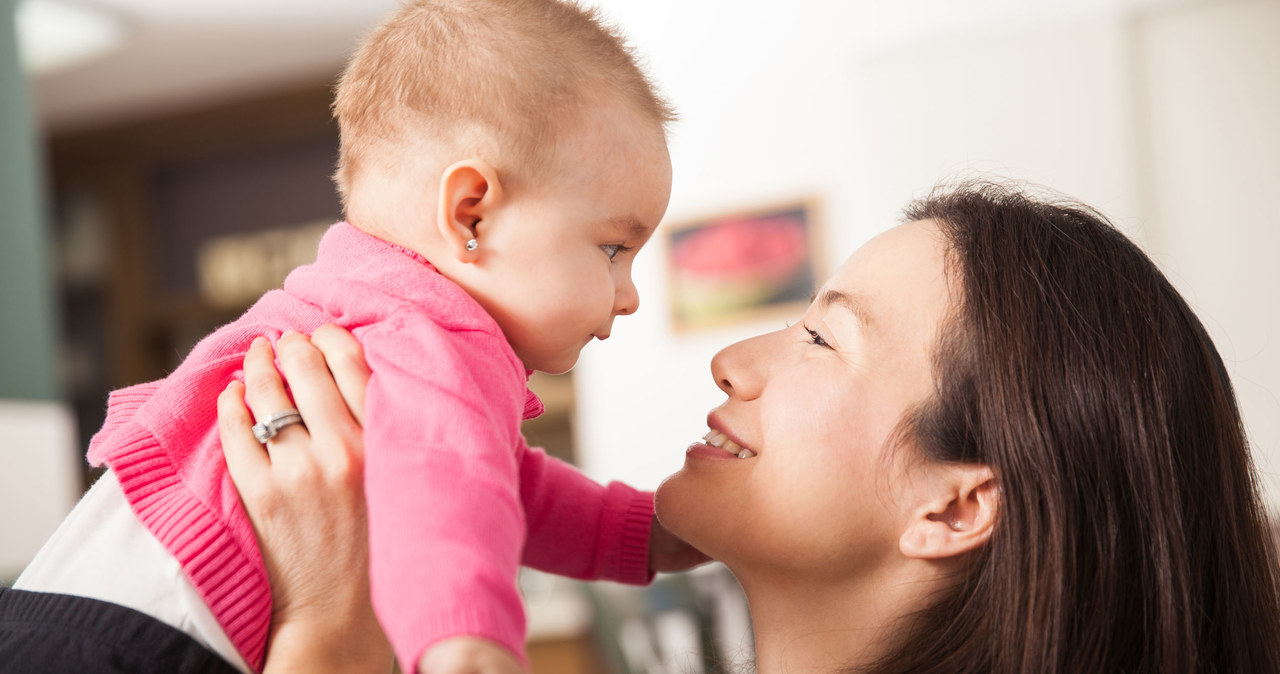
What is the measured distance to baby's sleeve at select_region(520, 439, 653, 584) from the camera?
1259 millimetres

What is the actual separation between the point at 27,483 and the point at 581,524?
135 cm

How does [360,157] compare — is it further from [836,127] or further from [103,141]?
[103,141]

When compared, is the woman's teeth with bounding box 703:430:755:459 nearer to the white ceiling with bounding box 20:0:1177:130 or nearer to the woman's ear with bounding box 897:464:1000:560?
the woman's ear with bounding box 897:464:1000:560

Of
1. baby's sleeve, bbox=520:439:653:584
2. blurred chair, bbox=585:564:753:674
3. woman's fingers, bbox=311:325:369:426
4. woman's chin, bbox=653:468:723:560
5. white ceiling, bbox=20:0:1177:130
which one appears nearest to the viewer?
woman's fingers, bbox=311:325:369:426

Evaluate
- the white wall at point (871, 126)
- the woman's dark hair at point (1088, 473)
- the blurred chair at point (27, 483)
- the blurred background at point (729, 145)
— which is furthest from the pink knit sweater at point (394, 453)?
the white wall at point (871, 126)

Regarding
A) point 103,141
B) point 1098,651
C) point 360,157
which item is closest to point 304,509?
point 360,157

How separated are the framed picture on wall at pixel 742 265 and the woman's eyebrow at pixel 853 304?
9.13 feet

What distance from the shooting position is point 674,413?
4.07m

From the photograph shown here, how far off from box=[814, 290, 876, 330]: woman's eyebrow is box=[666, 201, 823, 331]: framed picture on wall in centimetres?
278

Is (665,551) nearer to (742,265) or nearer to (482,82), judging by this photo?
(482,82)

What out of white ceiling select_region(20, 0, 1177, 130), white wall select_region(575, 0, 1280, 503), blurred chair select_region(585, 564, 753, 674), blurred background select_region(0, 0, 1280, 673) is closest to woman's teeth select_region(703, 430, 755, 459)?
blurred chair select_region(585, 564, 753, 674)

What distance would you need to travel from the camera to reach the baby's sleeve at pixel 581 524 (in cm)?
126

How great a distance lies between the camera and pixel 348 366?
93cm

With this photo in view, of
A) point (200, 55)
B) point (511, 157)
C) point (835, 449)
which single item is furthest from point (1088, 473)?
point (200, 55)
